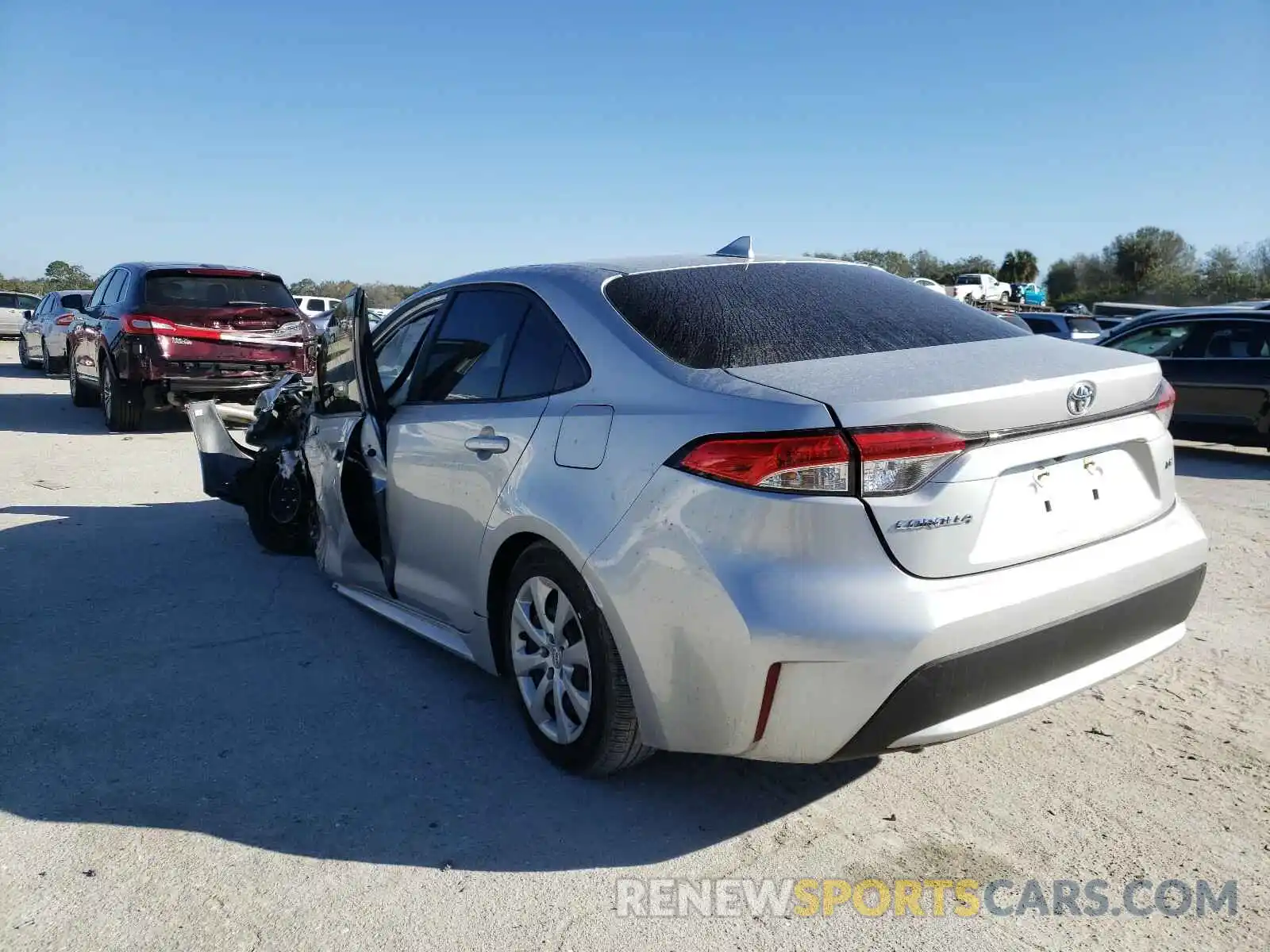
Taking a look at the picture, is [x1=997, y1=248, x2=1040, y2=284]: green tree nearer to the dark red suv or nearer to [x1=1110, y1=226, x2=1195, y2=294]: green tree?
[x1=1110, y1=226, x2=1195, y2=294]: green tree

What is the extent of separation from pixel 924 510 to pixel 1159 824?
130cm

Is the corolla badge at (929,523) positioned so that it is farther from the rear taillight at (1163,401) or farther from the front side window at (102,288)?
the front side window at (102,288)

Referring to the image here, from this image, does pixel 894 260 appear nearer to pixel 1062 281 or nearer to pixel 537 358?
pixel 1062 281

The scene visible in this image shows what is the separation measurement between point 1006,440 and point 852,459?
0.46 metres

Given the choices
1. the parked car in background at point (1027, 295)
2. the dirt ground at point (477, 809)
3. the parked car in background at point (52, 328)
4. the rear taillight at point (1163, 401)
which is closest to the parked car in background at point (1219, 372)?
the dirt ground at point (477, 809)

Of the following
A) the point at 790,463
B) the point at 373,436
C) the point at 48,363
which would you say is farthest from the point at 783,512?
the point at 48,363

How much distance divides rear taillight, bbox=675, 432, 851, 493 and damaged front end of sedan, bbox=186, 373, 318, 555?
3.52 m

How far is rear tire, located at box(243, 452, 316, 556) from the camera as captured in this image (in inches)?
235

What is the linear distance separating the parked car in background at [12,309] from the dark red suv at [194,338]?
75.9 feet

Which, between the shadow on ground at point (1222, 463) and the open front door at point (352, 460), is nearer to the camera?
the open front door at point (352, 460)

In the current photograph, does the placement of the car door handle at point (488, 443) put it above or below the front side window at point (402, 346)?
below

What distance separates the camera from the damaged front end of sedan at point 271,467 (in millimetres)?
5949

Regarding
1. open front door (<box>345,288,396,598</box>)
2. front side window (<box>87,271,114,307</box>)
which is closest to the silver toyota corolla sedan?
open front door (<box>345,288,396,598</box>)

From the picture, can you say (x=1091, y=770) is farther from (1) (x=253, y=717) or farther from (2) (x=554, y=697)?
(1) (x=253, y=717)
